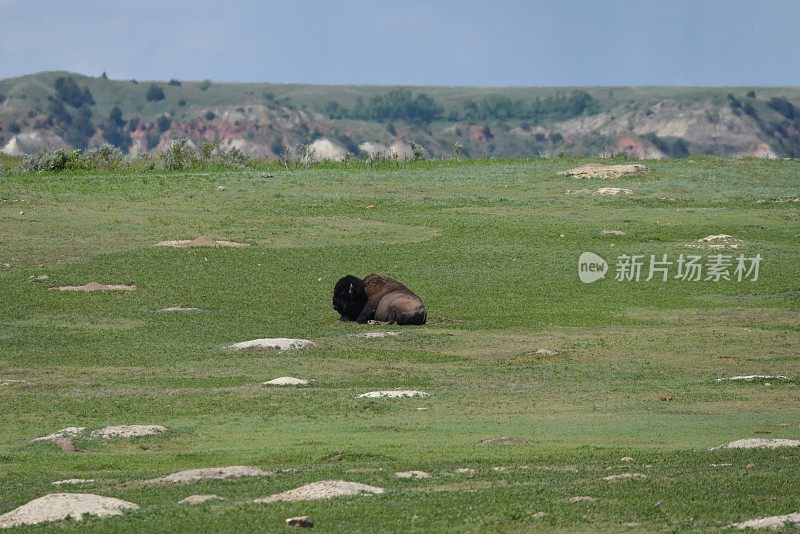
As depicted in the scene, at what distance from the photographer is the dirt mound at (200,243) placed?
39812 millimetres

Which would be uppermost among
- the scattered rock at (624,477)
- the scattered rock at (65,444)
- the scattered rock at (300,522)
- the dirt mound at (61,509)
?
the scattered rock at (300,522)

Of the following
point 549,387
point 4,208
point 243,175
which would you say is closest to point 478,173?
point 243,175

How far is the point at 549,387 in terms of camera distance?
20609 mm

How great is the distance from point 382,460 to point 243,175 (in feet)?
132

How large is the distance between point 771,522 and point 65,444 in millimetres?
8336

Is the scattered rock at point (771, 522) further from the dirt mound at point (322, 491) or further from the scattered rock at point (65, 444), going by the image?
the scattered rock at point (65, 444)

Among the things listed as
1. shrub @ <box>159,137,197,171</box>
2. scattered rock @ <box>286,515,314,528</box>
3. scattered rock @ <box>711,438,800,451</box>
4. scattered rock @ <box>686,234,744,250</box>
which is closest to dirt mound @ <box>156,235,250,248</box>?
scattered rock @ <box>686,234,744,250</box>

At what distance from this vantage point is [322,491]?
1233cm

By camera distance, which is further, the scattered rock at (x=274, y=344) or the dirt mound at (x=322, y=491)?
the scattered rock at (x=274, y=344)

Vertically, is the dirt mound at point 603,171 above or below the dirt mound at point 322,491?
above

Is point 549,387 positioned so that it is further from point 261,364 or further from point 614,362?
point 261,364

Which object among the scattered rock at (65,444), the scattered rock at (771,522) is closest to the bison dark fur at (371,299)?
the scattered rock at (65,444)

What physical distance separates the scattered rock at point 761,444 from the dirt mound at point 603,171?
38874 mm

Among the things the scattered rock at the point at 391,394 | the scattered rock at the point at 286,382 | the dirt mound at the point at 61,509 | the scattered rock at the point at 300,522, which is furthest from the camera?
the scattered rock at the point at 286,382
